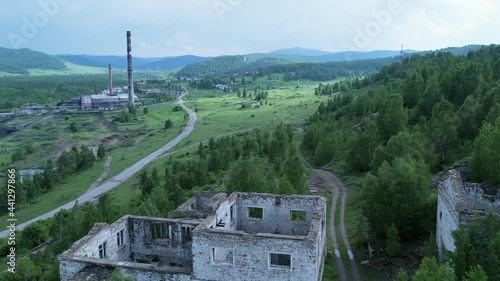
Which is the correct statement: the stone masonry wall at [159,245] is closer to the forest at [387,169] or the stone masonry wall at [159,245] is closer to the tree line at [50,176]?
the forest at [387,169]

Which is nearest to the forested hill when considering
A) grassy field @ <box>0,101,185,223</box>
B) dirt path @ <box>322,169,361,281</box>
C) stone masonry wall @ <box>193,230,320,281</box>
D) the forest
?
the forest

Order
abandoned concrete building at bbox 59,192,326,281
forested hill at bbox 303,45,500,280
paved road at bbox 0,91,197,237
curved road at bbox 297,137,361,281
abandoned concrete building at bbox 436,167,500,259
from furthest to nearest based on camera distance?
paved road at bbox 0,91,197,237 < forested hill at bbox 303,45,500,280 < curved road at bbox 297,137,361,281 < abandoned concrete building at bbox 59,192,326,281 < abandoned concrete building at bbox 436,167,500,259

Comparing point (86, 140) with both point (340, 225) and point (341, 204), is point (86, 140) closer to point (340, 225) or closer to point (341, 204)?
point (341, 204)

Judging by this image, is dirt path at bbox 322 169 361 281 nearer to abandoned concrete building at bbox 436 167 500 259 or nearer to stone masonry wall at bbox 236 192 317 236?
stone masonry wall at bbox 236 192 317 236

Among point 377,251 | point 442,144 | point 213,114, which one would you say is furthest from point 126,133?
point 377,251

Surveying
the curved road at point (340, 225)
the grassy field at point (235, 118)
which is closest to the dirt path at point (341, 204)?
the curved road at point (340, 225)

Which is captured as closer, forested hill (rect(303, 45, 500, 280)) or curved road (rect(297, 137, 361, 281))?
curved road (rect(297, 137, 361, 281))
